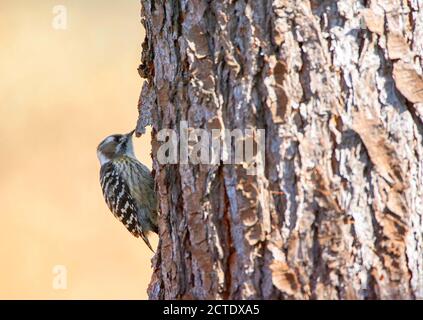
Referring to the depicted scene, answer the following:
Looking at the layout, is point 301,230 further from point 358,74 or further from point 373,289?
point 358,74

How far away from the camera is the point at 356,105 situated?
311 centimetres

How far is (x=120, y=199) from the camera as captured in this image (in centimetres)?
575

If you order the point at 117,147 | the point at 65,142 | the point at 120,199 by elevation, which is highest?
the point at 65,142

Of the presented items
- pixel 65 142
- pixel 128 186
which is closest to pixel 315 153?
pixel 128 186

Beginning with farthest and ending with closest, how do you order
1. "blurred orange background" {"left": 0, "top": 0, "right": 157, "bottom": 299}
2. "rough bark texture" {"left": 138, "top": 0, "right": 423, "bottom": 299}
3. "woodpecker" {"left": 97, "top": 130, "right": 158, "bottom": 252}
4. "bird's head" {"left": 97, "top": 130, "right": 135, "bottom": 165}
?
1. "blurred orange background" {"left": 0, "top": 0, "right": 157, "bottom": 299}
2. "bird's head" {"left": 97, "top": 130, "right": 135, "bottom": 165}
3. "woodpecker" {"left": 97, "top": 130, "right": 158, "bottom": 252}
4. "rough bark texture" {"left": 138, "top": 0, "right": 423, "bottom": 299}

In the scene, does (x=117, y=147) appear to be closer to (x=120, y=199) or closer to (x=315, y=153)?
(x=120, y=199)

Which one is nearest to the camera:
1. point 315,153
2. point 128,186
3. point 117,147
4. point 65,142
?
point 315,153

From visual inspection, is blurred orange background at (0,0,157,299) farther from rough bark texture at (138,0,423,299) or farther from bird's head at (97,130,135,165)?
rough bark texture at (138,0,423,299)

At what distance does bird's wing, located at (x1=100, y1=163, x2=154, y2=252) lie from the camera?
18.3ft

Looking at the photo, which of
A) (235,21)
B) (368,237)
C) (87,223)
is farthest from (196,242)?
(87,223)

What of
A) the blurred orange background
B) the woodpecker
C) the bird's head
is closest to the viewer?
the woodpecker

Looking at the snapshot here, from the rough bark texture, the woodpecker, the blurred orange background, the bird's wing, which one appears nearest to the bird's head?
the woodpecker

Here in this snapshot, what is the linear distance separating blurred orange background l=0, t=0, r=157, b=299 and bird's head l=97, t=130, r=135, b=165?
1.29 m

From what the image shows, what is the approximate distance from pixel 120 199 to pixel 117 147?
1.63ft
